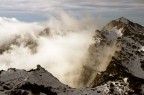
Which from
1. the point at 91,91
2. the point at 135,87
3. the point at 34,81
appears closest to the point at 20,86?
the point at 34,81

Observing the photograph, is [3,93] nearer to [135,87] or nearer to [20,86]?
[20,86]

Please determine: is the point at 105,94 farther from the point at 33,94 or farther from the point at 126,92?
the point at 33,94

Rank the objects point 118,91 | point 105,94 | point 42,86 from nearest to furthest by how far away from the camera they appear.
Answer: point 42,86 → point 105,94 → point 118,91

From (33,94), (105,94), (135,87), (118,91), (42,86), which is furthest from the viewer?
(135,87)

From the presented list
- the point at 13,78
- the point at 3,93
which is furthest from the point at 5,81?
the point at 3,93

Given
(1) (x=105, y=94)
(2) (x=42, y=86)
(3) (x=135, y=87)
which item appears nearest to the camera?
(2) (x=42, y=86)

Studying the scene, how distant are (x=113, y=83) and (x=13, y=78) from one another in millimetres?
66817

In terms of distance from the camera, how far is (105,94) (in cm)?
16862

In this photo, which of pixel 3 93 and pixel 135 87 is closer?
pixel 3 93

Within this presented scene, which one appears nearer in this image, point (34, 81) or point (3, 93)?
point (3, 93)

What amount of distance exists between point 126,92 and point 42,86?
5569 centimetres

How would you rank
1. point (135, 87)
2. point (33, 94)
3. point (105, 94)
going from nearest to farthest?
point (33, 94), point (105, 94), point (135, 87)

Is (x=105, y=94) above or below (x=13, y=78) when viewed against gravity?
below

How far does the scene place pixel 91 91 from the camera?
531 feet
